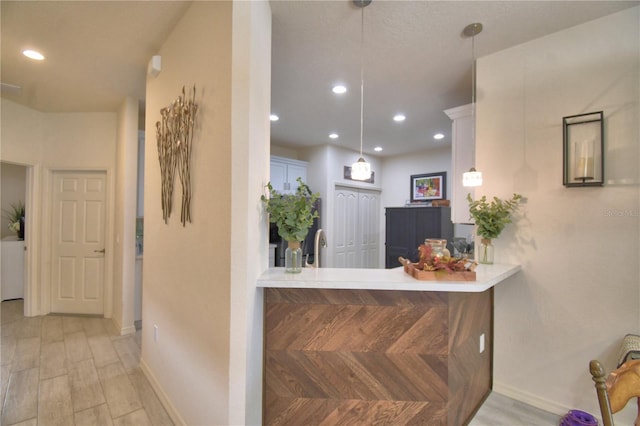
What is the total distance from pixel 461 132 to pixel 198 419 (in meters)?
3.16

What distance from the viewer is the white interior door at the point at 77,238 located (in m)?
4.01

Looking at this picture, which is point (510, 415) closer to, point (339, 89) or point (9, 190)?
point (339, 89)

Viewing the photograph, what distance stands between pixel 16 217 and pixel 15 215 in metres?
0.10

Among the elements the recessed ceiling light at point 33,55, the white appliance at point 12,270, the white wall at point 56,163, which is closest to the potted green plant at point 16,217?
the white appliance at point 12,270

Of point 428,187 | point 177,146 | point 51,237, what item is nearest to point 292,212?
point 177,146

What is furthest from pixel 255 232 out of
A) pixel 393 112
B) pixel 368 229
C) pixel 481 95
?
pixel 368 229

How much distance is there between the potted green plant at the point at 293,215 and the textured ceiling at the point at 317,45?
1217 millimetres

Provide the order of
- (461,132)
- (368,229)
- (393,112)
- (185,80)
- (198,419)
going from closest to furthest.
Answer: (198,419), (185,80), (461,132), (393,112), (368,229)

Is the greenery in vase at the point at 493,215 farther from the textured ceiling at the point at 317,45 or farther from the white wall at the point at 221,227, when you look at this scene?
the white wall at the point at 221,227

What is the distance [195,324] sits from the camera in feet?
6.02

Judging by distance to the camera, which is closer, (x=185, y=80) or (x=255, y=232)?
(x=255, y=232)

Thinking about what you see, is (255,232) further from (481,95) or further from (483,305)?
(481,95)

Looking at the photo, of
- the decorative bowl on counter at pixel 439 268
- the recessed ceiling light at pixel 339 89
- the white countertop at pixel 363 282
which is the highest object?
the recessed ceiling light at pixel 339 89

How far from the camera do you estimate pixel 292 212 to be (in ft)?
5.56
